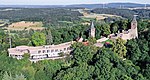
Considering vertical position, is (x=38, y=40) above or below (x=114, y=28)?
below

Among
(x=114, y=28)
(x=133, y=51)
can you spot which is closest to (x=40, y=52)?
(x=133, y=51)

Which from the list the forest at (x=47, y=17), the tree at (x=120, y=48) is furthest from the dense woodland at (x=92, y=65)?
the forest at (x=47, y=17)

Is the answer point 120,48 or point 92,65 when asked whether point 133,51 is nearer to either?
point 120,48

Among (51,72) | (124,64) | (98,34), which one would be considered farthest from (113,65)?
(98,34)

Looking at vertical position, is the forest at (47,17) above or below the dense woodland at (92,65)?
below

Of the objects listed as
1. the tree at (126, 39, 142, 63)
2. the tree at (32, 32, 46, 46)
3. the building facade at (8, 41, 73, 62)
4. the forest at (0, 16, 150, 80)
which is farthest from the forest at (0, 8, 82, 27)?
the forest at (0, 16, 150, 80)

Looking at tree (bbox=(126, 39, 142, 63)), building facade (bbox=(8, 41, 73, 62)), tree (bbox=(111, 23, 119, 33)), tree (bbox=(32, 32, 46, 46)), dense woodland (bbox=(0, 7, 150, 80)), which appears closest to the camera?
dense woodland (bbox=(0, 7, 150, 80))

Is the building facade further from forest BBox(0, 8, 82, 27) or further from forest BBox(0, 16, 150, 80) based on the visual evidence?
forest BBox(0, 8, 82, 27)

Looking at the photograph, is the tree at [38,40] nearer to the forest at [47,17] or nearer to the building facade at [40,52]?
the building facade at [40,52]

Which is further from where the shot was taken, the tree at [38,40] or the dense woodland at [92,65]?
the tree at [38,40]

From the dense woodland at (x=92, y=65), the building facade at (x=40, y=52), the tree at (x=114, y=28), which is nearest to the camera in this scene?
the dense woodland at (x=92, y=65)

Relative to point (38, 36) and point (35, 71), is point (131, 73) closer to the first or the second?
point (35, 71)
